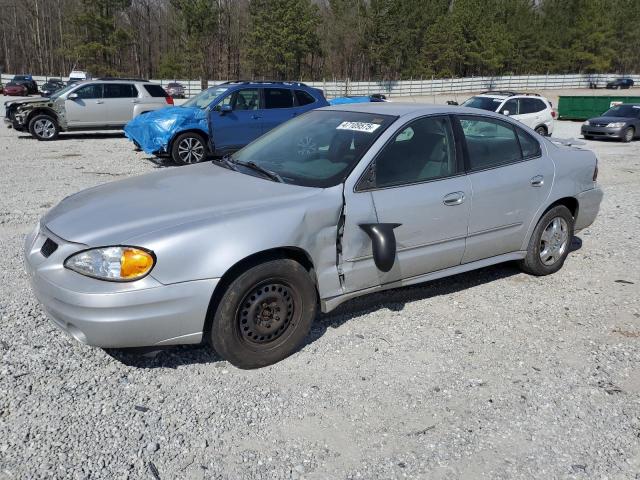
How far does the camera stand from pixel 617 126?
18.3 meters

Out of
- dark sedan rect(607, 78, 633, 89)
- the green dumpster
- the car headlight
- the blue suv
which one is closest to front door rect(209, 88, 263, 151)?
the blue suv

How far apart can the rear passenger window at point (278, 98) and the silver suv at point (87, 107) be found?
16.1 ft

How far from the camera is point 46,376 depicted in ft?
10.9

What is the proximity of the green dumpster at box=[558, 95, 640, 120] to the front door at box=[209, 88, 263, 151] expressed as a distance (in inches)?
791

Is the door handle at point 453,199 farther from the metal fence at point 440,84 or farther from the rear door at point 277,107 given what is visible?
the metal fence at point 440,84

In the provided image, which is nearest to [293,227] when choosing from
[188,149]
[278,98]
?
[188,149]

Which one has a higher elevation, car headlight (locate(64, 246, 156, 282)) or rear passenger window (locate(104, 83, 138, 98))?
rear passenger window (locate(104, 83, 138, 98))

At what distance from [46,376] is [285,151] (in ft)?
7.37

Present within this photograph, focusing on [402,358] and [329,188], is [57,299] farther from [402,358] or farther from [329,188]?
[402,358]

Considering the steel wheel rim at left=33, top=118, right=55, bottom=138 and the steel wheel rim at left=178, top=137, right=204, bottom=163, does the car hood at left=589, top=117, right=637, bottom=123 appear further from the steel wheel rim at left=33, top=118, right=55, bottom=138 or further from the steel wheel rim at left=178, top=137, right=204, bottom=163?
the steel wheel rim at left=33, top=118, right=55, bottom=138

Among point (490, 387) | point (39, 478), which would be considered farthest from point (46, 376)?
point (490, 387)

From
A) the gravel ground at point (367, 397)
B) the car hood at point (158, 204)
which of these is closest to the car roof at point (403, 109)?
the car hood at point (158, 204)

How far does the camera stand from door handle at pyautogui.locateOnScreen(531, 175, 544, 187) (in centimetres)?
470

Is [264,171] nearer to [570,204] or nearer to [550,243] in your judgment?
[550,243]
